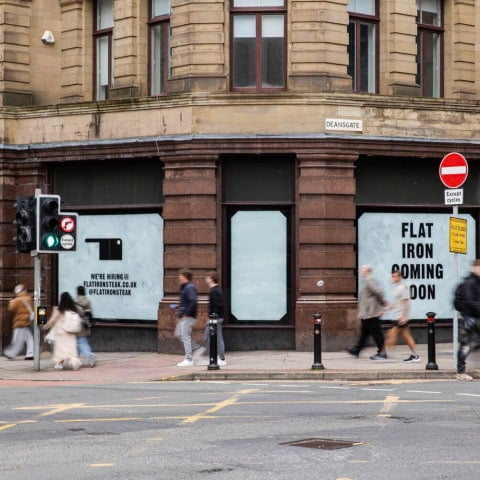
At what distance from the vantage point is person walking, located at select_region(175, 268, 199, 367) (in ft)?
70.2

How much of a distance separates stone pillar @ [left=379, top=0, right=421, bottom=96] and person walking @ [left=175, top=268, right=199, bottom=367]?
6660 mm

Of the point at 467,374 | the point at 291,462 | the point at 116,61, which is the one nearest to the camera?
the point at 291,462

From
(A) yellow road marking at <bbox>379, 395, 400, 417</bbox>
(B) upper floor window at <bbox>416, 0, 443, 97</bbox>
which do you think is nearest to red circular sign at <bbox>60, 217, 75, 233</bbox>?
(A) yellow road marking at <bbox>379, 395, 400, 417</bbox>

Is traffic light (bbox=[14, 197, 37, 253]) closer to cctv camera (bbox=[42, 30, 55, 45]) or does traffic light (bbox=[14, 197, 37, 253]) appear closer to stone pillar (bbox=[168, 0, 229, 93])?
stone pillar (bbox=[168, 0, 229, 93])

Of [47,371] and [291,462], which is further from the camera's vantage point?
[47,371]

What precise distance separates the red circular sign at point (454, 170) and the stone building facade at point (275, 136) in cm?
373

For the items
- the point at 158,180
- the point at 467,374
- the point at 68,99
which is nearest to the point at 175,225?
the point at 158,180

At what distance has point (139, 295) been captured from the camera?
25.1 metres

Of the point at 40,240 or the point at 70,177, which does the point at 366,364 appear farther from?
the point at 70,177

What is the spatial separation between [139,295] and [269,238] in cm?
328

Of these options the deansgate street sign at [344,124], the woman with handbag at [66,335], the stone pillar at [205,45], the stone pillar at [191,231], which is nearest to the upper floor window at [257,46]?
the stone pillar at [205,45]

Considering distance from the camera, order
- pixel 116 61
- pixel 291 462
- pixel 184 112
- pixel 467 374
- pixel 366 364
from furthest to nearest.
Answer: pixel 116 61 → pixel 184 112 → pixel 366 364 → pixel 467 374 → pixel 291 462

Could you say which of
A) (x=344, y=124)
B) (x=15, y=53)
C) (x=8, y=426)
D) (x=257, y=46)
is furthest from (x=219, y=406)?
(x=15, y=53)

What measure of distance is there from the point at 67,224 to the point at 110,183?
4270 millimetres
